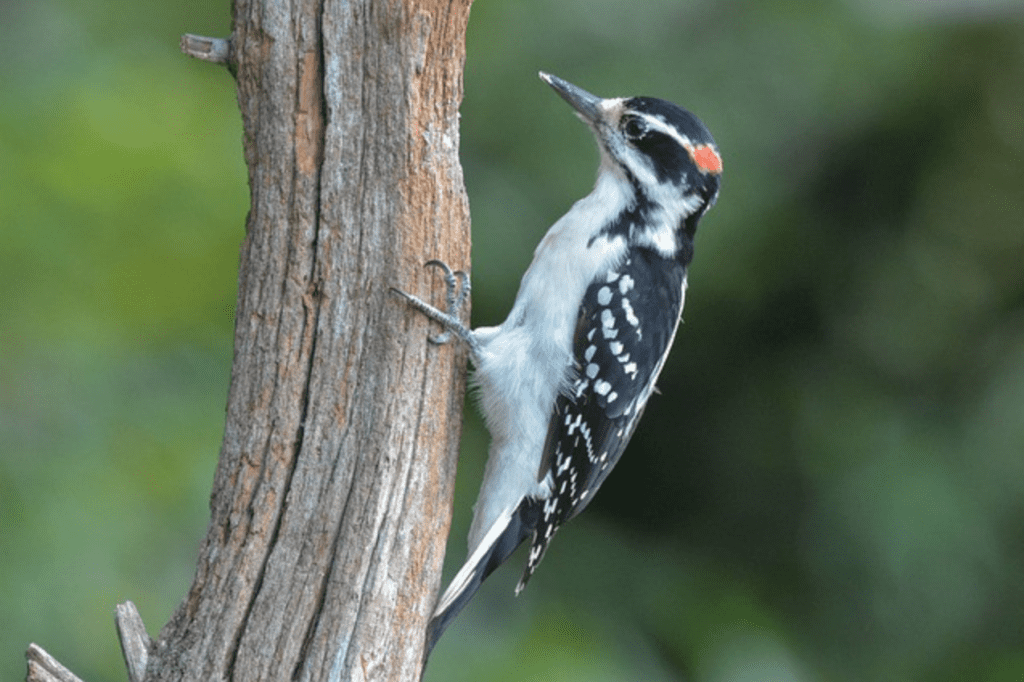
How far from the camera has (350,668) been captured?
3078 millimetres

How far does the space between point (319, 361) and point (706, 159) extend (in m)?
1.39

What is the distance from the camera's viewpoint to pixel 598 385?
12.2ft

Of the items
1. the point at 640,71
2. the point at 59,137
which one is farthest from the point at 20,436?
the point at 640,71

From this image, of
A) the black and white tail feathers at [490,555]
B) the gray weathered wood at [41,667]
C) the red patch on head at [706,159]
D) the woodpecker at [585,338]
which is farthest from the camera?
the red patch on head at [706,159]

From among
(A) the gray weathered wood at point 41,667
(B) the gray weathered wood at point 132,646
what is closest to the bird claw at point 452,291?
(B) the gray weathered wood at point 132,646

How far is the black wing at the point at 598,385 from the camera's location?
3.72 meters

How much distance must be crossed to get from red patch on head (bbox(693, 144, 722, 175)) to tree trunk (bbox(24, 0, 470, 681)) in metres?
0.99

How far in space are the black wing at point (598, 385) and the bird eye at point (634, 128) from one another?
0.35 metres

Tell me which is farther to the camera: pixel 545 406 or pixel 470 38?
pixel 470 38

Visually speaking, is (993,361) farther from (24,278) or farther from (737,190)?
(24,278)

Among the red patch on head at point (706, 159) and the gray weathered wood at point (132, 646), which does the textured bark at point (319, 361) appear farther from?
the red patch on head at point (706, 159)

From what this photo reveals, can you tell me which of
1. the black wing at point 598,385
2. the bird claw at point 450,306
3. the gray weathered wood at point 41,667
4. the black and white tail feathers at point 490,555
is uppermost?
the bird claw at point 450,306

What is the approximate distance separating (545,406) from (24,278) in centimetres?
176

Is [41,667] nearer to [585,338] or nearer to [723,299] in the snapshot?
[585,338]
